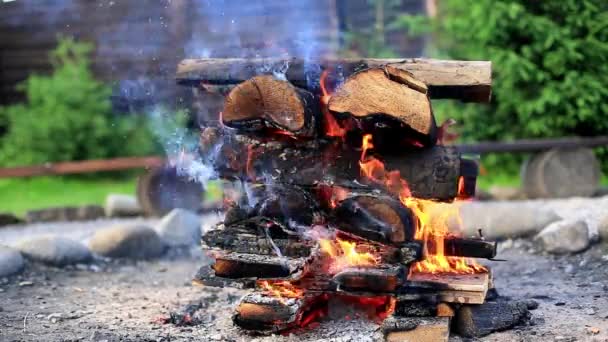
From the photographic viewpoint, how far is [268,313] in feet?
12.3

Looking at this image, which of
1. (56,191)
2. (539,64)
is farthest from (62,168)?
Result: (539,64)

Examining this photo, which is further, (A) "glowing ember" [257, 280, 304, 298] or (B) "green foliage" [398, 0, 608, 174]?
(B) "green foliage" [398, 0, 608, 174]

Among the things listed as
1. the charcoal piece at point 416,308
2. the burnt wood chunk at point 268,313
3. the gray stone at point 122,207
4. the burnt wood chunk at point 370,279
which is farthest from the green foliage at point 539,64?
the burnt wood chunk at point 268,313

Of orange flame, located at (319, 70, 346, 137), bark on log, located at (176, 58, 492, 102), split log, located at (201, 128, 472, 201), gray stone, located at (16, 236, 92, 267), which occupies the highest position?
bark on log, located at (176, 58, 492, 102)

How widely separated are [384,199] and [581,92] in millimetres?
5346

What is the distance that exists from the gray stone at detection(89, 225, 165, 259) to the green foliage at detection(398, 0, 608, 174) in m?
4.54

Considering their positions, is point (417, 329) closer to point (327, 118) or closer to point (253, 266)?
point (253, 266)

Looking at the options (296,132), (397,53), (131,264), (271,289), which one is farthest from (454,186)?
(397,53)

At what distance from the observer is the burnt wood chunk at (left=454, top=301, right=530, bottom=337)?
371cm

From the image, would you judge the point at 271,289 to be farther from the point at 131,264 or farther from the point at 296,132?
the point at 131,264

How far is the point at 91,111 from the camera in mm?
10172

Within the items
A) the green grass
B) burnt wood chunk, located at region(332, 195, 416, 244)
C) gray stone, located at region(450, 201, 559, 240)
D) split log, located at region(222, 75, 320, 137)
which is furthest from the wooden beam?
burnt wood chunk, located at region(332, 195, 416, 244)

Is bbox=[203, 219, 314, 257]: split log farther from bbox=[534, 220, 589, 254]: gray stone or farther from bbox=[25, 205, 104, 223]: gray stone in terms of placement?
bbox=[25, 205, 104, 223]: gray stone

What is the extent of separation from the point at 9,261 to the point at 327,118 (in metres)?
2.68
